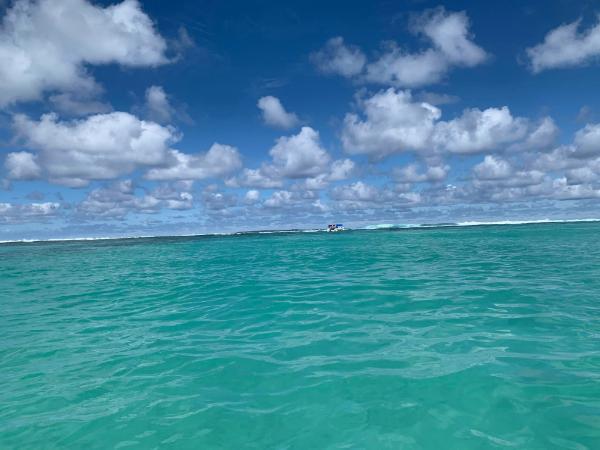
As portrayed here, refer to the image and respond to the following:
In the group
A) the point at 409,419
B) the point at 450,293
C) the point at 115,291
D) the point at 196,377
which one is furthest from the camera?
the point at 115,291

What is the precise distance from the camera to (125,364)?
10141 millimetres

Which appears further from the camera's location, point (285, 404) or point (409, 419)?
point (285, 404)

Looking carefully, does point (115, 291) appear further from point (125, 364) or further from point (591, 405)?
point (591, 405)

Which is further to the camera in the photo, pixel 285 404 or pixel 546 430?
pixel 285 404

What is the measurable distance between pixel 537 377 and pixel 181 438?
7744mm

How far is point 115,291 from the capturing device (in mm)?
22969

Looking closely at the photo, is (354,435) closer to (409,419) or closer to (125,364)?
(409,419)

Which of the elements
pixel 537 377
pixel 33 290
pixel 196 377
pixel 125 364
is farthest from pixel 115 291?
pixel 537 377

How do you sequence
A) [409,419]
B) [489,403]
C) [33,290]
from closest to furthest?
[409,419]
[489,403]
[33,290]

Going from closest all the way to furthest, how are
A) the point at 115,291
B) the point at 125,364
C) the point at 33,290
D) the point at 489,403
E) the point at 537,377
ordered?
the point at 489,403 → the point at 537,377 → the point at 125,364 → the point at 115,291 → the point at 33,290

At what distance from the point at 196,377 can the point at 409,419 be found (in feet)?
17.0

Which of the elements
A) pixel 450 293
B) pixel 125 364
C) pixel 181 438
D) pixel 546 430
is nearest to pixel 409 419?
pixel 546 430

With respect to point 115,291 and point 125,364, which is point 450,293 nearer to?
point 125,364

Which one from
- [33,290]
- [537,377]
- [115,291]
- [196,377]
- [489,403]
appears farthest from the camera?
[33,290]
